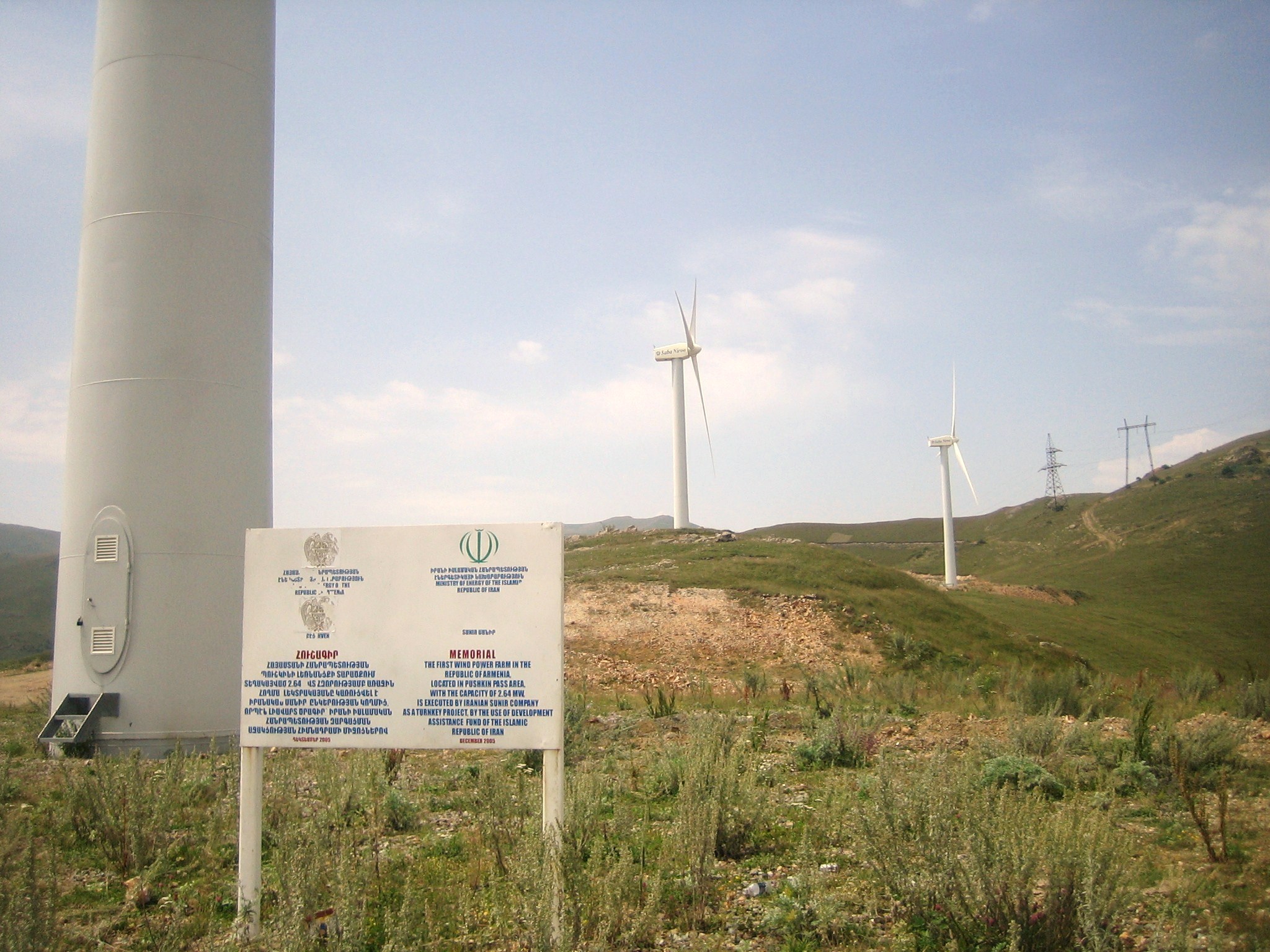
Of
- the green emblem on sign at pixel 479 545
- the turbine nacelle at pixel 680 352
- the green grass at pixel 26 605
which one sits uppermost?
the turbine nacelle at pixel 680 352

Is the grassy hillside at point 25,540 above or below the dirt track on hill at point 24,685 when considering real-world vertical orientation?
above

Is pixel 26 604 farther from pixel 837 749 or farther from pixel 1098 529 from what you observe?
pixel 1098 529

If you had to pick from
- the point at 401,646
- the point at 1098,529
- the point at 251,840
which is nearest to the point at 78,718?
the point at 251,840

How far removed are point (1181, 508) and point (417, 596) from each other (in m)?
106

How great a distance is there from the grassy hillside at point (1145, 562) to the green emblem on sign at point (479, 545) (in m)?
41.5

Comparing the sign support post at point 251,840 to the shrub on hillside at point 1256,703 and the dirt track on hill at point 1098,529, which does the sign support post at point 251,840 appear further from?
the dirt track on hill at point 1098,529

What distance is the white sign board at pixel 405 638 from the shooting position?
519cm

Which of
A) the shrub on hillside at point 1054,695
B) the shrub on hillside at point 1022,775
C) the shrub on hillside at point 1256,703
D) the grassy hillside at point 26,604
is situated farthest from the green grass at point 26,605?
the shrub on hillside at point 1256,703

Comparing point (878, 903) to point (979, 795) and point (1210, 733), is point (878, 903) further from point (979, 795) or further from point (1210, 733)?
point (1210, 733)

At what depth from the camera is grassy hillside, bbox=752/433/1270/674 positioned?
47.4 meters

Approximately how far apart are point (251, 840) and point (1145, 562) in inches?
3564

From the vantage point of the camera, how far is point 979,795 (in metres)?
5.28

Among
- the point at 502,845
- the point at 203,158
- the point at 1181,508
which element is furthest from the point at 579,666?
the point at 1181,508

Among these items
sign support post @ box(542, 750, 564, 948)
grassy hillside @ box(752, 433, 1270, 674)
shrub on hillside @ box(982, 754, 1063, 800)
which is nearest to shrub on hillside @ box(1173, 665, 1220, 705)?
shrub on hillside @ box(982, 754, 1063, 800)
